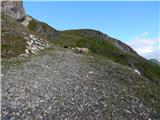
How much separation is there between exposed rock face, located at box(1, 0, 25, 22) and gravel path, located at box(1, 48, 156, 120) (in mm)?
63555

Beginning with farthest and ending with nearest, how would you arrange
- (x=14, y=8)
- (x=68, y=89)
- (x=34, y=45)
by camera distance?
(x=14, y=8)
(x=34, y=45)
(x=68, y=89)

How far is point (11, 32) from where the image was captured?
2409 inches

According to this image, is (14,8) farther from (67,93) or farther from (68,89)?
(67,93)

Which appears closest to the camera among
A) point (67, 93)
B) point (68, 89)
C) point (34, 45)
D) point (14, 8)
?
point (67, 93)

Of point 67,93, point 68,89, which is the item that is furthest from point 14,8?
point 67,93

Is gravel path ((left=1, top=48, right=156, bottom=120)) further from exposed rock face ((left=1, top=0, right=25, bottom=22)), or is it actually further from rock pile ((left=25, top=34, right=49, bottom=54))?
exposed rock face ((left=1, top=0, right=25, bottom=22))

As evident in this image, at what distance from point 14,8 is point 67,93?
8196 cm

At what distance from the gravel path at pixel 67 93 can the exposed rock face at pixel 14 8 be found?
63555mm

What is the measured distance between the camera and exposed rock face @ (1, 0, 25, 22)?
350 ft

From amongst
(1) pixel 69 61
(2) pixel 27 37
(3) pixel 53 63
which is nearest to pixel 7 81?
(3) pixel 53 63

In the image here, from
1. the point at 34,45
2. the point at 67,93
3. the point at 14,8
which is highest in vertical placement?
the point at 14,8

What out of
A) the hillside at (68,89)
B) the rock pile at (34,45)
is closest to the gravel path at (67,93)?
the hillside at (68,89)

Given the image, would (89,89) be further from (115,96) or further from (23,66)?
(23,66)

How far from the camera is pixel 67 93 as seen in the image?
34.8m
